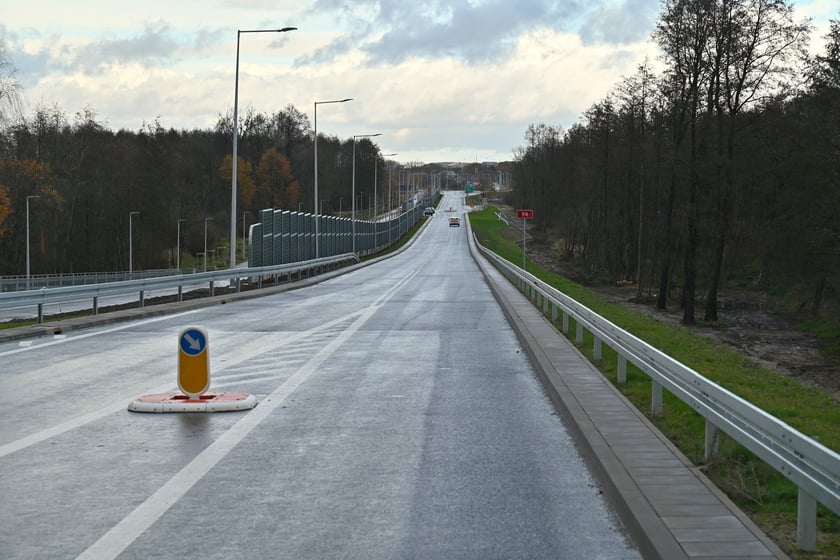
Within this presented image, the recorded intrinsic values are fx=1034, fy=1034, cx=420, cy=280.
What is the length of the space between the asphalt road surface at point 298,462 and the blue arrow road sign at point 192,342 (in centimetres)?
74

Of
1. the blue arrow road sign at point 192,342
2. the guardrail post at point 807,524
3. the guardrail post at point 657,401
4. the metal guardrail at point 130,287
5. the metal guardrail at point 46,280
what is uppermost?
the blue arrow road sign at point 192,342

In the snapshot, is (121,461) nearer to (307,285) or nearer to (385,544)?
(385,544)

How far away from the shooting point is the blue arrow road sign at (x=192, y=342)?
11.6 m

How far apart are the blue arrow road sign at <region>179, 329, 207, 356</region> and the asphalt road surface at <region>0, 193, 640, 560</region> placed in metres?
0.74

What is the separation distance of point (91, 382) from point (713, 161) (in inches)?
1350

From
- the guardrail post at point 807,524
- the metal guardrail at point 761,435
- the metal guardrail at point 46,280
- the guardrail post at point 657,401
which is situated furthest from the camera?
the metal guardrail at point 46,280

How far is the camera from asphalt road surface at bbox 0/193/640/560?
6566mm

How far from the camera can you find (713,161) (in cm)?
4325

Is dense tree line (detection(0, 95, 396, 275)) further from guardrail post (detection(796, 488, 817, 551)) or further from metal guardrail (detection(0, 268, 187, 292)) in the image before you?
guardrail post (detection(796, 488, 817, 551))

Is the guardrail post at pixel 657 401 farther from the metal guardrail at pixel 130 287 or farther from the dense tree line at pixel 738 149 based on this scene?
the dense tree line at pixel 738 149

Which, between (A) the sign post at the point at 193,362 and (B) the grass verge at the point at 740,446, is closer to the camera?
(B) the grass verge at the point at 740,446

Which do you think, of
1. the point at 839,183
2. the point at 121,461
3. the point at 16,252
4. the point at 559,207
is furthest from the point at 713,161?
the point at 559,207

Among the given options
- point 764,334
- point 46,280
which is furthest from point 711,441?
point 46,280

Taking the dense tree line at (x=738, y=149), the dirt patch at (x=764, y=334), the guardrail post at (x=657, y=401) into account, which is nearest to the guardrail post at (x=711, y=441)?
the guardrail post at (x=657, y=401)
